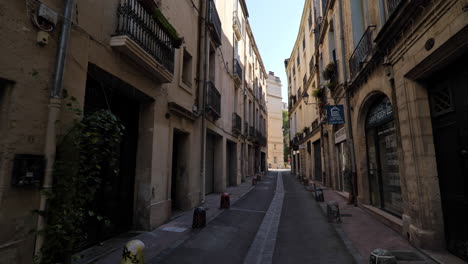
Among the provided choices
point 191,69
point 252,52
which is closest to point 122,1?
point 191,69

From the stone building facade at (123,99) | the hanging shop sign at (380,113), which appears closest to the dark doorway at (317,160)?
the stone building facade at (123,99)

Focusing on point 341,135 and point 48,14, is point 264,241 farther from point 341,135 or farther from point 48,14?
point 341,135

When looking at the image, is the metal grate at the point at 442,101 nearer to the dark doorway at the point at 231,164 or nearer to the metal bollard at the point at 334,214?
the metal bollard at the point at 334,214

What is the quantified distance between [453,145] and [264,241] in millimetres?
4054

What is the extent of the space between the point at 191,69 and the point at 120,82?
14.9ft

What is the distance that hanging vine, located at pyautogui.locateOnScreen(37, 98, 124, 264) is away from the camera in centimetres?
297

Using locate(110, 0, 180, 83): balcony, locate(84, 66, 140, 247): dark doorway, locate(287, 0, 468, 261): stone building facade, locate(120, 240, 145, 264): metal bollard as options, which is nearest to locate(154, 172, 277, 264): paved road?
locate(120, 240, 145, 264): metal bollard

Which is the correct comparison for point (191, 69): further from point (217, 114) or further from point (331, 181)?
point (331, 181)

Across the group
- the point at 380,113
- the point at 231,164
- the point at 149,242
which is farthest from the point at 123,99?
the point at 231,164

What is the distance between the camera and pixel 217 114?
38.1 ft

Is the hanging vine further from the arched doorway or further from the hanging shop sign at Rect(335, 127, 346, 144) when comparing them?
the hanging shop sign at Rect(335, 127, 346, 144)

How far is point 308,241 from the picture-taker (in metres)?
5.35

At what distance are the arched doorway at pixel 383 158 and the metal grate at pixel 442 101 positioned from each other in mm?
1710

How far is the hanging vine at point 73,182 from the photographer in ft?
9.75
